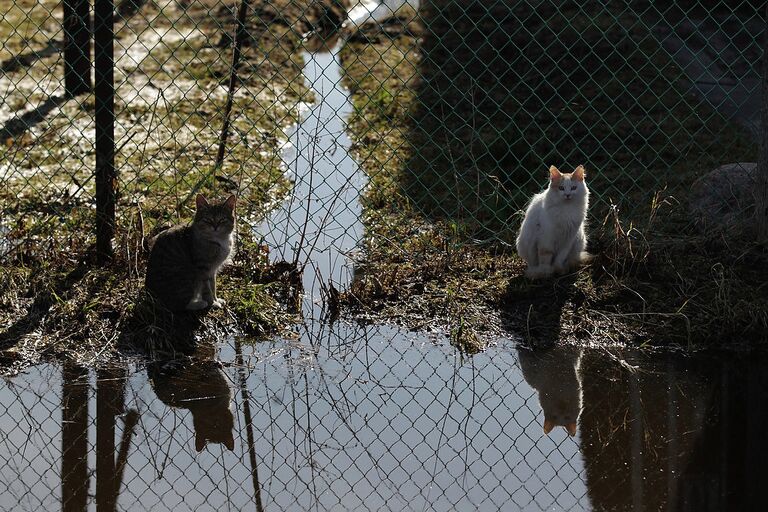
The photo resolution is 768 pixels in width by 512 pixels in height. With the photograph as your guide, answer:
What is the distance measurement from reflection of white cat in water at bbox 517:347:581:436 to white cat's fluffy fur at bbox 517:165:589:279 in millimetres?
610

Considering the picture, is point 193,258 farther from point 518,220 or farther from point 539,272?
point 518,220

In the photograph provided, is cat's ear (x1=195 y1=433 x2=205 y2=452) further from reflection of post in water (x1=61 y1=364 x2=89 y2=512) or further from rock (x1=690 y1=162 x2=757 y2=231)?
rock (x1=690 y1=162 x2=757 y2=231)

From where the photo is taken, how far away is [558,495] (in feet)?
11.2

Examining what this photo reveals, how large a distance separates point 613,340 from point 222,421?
5.75 ft

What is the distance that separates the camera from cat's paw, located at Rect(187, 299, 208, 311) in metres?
4.72

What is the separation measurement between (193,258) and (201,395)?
0.85 metres

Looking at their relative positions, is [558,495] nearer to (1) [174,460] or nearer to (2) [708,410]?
(2) [708,410]

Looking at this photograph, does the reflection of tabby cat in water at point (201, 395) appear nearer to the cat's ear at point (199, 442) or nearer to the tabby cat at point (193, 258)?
the cat's ear at point (199, 442)

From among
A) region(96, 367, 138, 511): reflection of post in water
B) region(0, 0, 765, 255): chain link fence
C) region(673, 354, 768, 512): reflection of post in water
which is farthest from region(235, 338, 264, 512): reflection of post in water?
region(673, 354, 768, 512): reflection of post in water

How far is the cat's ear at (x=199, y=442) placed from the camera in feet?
12.2

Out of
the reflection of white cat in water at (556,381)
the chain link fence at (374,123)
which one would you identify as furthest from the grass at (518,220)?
the reflection of white cat in water at (556,381)

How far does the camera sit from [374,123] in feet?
23.9

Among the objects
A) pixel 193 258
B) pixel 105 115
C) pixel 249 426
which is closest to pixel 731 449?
pixel 249 426

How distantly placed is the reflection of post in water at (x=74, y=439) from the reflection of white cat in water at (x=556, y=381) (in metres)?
1.63
